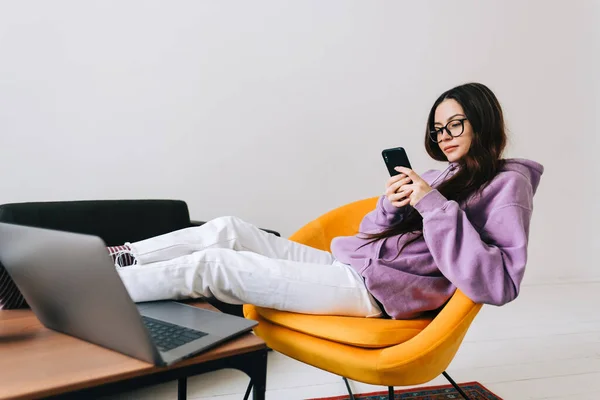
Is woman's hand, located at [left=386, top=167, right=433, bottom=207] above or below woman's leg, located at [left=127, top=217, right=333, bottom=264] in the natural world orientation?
above

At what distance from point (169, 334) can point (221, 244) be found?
1.81ft

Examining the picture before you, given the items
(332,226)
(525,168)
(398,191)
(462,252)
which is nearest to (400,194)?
(398,191)

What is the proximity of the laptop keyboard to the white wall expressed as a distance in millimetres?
1270

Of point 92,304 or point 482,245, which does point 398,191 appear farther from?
point 92,304

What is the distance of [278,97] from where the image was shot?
2.08 metres

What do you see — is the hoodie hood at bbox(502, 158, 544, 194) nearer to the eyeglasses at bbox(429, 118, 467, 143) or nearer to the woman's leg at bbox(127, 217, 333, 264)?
the eyeglasses at bbox(429, 118, 467, 143)

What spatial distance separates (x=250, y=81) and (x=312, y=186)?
23.5 inches

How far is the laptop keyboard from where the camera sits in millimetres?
655

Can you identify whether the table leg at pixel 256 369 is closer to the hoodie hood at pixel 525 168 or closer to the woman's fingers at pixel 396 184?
the woman's fingers at pixel 396 184

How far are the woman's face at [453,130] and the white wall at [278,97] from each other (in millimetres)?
964

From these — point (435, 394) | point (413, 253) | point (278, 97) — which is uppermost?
point (278, 97)

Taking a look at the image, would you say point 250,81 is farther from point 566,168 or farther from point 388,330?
point 566,168

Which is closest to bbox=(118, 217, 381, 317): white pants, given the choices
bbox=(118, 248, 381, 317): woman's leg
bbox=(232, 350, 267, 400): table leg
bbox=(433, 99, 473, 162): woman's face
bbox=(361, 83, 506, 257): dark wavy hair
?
bbox=(118, 248, 381, 317): woman's leg

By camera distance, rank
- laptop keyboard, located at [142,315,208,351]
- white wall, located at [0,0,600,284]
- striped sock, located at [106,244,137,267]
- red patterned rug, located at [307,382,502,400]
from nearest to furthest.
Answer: laptop keyboard, located at [142,315,208,351]
striped sock, located at [106,244,137,267]
red patterned rug, located at [307,382,502,400]
white wall, located at [0,0,600,284]
